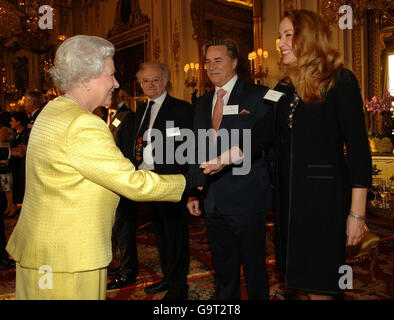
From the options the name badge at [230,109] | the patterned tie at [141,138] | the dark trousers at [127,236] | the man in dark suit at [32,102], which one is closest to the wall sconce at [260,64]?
the man in dark suit at [32,102]

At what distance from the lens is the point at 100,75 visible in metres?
1.46

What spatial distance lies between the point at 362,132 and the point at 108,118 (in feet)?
8.70

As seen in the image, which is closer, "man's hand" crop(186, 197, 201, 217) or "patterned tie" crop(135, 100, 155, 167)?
"man's hand" crop(186, 197, 201, 217)

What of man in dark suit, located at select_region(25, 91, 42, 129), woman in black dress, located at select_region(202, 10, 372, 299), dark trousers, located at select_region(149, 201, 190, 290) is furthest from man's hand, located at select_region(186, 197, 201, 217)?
man in dark suit, located at select_region(25, 91, 42, 129)

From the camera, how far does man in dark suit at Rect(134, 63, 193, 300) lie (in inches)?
112

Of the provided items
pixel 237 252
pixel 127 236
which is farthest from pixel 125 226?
pixel 237 252

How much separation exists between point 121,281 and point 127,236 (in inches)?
15.4

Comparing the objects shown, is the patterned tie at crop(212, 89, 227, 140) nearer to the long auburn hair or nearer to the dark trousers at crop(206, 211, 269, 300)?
the dark trousers at crop(206, 211, 269, 300)

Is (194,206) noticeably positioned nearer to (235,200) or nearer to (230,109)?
(235,200)

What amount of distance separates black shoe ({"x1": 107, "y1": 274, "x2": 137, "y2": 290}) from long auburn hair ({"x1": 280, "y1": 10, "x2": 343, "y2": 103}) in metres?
2.41

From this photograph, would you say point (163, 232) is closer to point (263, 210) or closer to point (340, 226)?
point (263, 210)

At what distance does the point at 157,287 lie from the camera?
309 centimetres

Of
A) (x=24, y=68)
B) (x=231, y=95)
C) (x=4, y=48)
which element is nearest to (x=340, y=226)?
(x=231, y=95)
